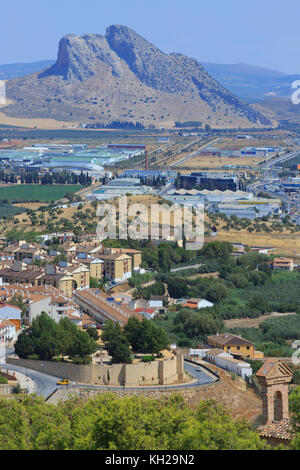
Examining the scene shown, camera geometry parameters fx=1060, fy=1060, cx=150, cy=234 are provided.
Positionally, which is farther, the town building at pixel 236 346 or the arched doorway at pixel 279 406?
the town building at pixel 236 346

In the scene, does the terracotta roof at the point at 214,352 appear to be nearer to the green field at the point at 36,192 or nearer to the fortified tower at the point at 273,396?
the fortified tower at the point at 273,396

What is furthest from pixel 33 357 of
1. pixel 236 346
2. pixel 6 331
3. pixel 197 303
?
pixel 197 303

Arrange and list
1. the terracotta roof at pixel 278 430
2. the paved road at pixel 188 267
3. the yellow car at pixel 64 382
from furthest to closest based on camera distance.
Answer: the paved road at pixel 188 267 < the yellow car at pixel 64 382 < the terracotta roof at pixel 278 430

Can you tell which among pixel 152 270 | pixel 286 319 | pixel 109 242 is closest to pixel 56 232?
pixel 109 242

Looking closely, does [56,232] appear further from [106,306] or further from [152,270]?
[106,306]

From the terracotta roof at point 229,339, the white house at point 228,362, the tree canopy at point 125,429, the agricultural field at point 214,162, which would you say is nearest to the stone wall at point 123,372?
the white house at point 228,362

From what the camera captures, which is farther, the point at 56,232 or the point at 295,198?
the point at 295,198
